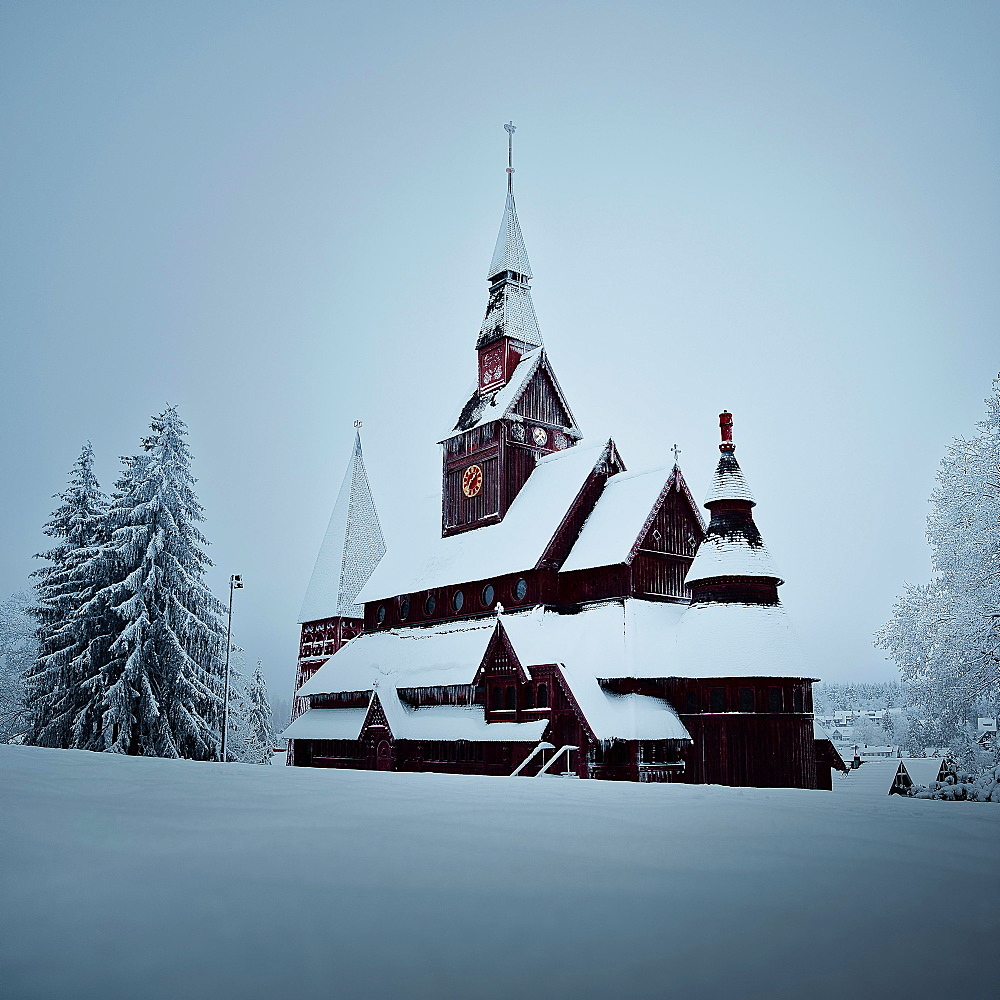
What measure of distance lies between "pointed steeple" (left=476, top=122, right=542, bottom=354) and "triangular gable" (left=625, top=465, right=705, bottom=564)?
515 inches

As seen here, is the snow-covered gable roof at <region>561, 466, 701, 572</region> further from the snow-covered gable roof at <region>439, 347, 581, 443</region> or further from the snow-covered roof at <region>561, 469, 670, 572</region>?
the snow-covered gable roof at <region>439, 347, 581, 443</region>

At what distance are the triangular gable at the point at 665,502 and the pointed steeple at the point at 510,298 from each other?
13.1 m

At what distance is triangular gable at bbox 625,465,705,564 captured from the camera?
3619 centimetres

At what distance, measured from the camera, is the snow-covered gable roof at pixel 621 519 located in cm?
3638

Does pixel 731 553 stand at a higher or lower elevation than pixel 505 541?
lower

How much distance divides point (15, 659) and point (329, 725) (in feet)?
64.5

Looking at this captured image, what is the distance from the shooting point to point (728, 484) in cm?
3478

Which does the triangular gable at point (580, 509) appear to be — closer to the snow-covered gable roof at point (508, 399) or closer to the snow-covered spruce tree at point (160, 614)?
the snow-covered gable roof at point (508, 399)

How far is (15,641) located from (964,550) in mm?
50606

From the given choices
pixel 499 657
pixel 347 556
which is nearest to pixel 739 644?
pixel 499 657

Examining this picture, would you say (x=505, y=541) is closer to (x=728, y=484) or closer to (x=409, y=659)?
(x=409, y=659)

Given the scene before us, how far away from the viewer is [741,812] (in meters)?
10.2

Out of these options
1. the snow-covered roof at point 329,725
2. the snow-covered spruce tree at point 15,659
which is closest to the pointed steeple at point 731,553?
the snow-covered roof at point 329,725

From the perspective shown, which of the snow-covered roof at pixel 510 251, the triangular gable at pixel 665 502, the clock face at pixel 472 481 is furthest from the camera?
the snow-covered roof at pixel 510 251
